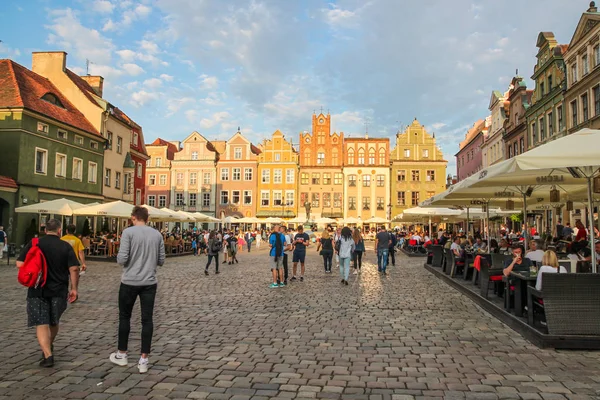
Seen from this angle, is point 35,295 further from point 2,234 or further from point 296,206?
point 296,206

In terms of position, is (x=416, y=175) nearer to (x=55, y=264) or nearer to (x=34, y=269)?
(x=55, y=264)

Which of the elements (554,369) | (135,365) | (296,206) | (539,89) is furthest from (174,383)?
(296,206)

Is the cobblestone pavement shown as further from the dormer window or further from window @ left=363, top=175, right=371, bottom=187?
window @ left=363, top=175, right=371, bottom=187

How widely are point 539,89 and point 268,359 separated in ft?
118

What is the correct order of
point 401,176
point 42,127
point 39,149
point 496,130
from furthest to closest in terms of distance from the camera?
point 401,176
point 496,130
point 42,127
point 39,149

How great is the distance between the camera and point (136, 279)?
219 inches

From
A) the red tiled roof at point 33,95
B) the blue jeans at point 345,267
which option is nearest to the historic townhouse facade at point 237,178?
the red tiled roof at point 33,95

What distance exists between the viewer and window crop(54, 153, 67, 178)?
29377 millimetres

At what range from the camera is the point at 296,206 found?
2564 inches

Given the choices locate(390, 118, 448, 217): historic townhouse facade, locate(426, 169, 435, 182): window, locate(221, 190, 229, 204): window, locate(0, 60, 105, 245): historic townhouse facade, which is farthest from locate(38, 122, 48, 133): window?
locate(426, 169, 435, 182): window

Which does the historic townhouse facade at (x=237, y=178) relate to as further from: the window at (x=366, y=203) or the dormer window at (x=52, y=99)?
the dormer window at (x=52, y=99)

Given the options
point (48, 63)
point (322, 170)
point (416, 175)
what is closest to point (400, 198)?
point (416, 175)

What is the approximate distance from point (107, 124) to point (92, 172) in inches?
165

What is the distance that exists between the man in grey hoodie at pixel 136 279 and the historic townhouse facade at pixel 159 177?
63.6m
